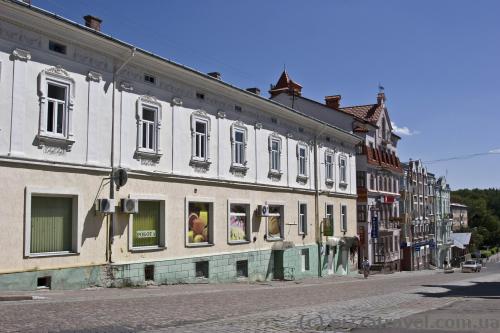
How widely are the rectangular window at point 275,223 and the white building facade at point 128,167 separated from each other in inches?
3.9

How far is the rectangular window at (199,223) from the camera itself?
23.0m

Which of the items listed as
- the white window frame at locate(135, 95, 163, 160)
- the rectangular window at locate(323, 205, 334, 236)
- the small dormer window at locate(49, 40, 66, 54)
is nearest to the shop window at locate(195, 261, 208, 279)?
the white window frame at locate(135, 95, 163, 160)

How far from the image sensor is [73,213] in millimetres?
17688

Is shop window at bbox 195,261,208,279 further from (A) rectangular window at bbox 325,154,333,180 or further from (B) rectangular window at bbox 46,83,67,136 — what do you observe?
(A) rectangular window at bbox 325,154,333,180

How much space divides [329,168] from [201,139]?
14.9 meters

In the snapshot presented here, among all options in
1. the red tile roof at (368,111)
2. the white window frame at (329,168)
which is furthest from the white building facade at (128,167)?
the red tile roof at (368,111)

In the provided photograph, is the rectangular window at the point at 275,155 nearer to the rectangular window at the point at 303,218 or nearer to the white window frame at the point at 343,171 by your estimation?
the rectangular window at the point at 303,218

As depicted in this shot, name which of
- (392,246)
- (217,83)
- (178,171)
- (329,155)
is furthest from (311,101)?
(178,171)

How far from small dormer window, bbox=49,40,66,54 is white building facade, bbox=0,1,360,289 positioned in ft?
0.15

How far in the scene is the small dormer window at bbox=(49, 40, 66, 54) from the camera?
1717cm

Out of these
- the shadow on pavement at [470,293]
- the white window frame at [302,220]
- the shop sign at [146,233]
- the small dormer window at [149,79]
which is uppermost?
the small dormer window at [149,79]

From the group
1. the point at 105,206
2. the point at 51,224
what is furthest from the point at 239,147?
the point at 51,224

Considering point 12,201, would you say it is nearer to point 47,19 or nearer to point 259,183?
point 47,19

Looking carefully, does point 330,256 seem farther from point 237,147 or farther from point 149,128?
point 149,128
